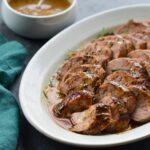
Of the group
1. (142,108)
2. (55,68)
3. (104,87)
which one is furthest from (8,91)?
(142,108)

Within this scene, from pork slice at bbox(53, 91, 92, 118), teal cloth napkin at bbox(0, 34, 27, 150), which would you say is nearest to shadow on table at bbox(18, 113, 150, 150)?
teal cloth napkin at bbox(0, 34, 27, 150)

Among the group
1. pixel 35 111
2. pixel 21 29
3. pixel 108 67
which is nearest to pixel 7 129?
pixel 35 111

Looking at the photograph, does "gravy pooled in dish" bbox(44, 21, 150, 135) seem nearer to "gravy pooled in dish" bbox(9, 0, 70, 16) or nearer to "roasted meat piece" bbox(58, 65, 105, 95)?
"roasted meat piece" bbox(58, 65, 105, 95)

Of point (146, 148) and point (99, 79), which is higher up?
point (99, 79)

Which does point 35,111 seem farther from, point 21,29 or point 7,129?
point 21,29

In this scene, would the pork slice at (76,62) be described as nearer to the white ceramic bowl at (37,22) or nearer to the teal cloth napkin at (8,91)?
the teal cloth napkin at (8,91)

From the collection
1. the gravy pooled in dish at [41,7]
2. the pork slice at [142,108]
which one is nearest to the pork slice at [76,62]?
the pork slice at [142,108]
